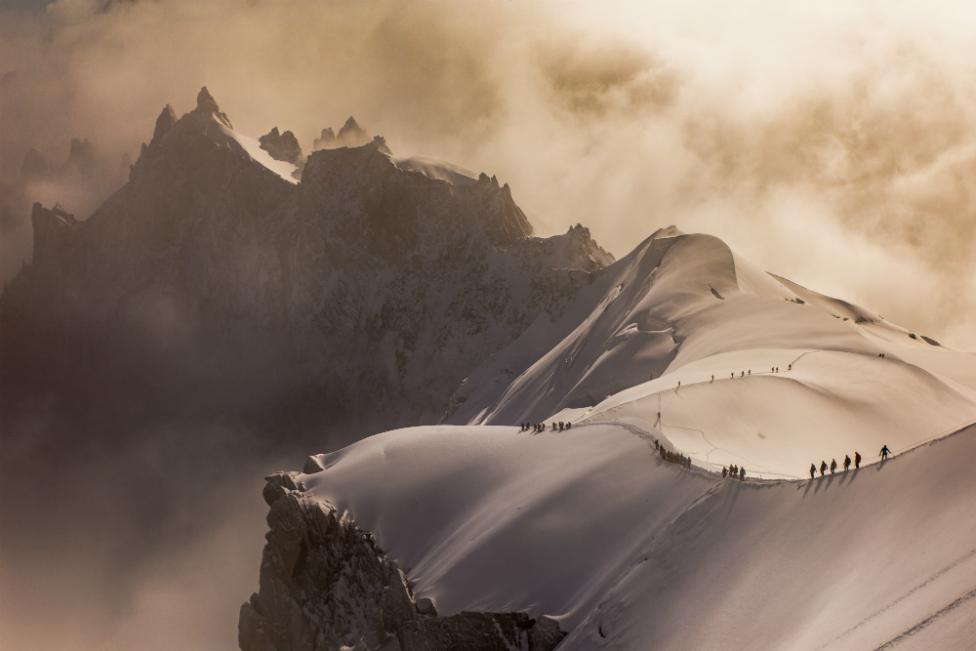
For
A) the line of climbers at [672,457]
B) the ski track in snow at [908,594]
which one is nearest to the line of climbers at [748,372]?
the line of climbers at [672,457]

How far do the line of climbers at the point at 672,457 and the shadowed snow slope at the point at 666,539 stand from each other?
846mm

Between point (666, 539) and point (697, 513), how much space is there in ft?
9.01

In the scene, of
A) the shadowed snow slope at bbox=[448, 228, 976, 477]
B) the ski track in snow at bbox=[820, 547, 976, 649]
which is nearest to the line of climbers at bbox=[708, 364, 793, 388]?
the shadowed snow slope at bbox=[448, 228, 976, 477]

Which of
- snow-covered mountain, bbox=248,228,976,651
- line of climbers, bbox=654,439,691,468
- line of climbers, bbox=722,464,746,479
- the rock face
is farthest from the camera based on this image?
line of climbers, bbox=654,439,691,468

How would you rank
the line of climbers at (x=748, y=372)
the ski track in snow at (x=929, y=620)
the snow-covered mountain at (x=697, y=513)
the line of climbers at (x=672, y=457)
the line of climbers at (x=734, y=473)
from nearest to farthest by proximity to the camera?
1. the ski track in snow at (x=929, y=620)
2. the snow-covered mountain at (x=697, y=513)
3. the line of climbers at (x=734, y=473)
4. the line of climbers at (x=672, y=457)
5. the line of climbers at (x=748, y=372)

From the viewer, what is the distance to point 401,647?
95250 millimetres

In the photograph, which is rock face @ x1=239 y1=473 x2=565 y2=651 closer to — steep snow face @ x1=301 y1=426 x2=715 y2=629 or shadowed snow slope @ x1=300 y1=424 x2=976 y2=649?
steep snow face @ x1=301 y1=426 x2=715 y2=629

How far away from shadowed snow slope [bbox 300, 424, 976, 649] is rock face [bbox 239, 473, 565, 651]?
1.63 metres

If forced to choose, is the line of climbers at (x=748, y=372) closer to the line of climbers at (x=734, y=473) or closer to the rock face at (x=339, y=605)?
the rock face at (x=339, y=605)

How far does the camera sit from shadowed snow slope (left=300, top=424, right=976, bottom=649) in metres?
58.5

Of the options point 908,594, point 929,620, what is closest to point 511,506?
point 908,594

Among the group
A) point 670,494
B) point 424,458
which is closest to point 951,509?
point 670,494

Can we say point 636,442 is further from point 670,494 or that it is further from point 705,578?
point 705,578

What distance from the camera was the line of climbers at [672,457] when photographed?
89.5 meters
